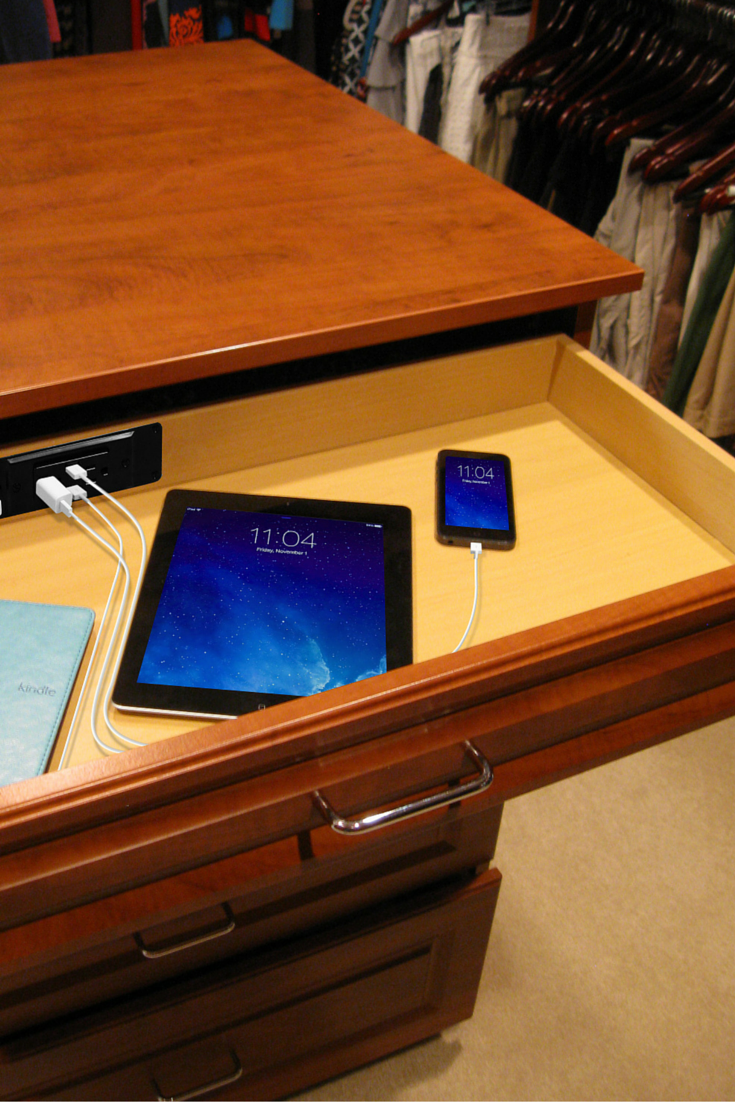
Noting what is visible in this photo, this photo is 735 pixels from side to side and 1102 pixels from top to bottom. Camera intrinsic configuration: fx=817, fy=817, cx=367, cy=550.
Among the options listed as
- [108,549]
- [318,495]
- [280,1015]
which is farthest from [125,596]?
[280,1015]

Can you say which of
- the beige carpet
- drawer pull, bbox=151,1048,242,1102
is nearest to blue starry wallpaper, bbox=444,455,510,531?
drawer pull, bbox=151,1048,242,1102

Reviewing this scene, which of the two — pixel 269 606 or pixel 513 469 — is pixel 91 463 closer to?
pixel 269 606

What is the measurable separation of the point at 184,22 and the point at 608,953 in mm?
2314

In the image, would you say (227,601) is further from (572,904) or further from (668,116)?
(668,116)

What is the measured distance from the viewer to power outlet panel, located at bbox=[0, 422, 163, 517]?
743mm

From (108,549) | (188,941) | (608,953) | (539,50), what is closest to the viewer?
(188,941)

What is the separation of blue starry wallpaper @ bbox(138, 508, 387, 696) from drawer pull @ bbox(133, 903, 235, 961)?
185 mm

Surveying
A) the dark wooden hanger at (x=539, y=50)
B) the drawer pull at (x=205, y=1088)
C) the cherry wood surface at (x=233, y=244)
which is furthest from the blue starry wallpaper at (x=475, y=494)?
the dark wooden hanger at (x=539, y=50)

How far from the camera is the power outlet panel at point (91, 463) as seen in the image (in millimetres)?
743

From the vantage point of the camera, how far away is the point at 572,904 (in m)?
1.20

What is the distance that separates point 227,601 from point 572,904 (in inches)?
32.2

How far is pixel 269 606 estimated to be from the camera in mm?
684

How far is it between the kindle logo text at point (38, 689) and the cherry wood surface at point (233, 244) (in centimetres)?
22

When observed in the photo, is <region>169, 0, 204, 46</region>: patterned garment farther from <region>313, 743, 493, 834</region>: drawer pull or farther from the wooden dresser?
<region>313, 743, 493, 834</region>: drawer pull
